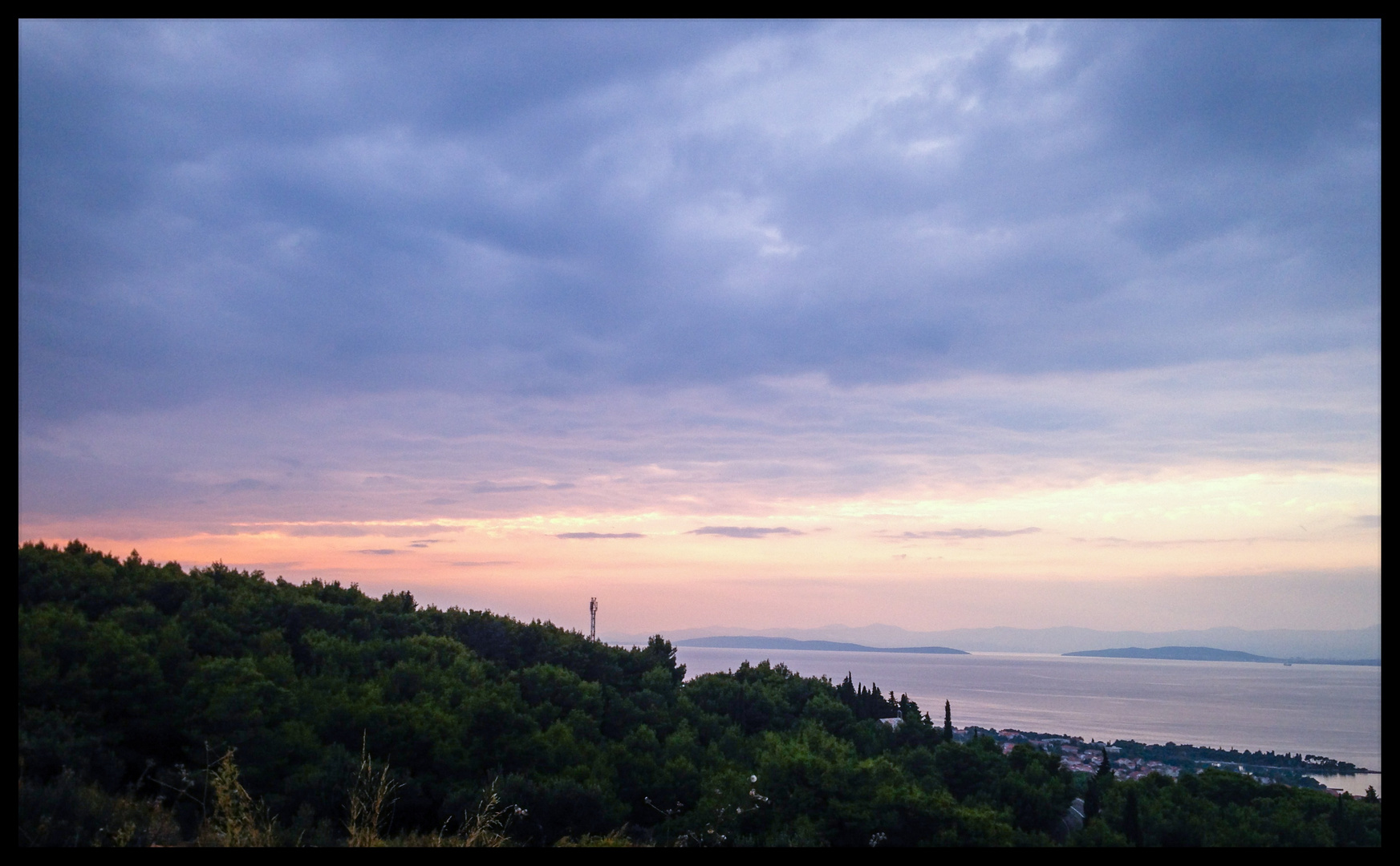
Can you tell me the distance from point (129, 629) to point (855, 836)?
835 cm

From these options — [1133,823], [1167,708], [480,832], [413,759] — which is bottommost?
[1167,708]

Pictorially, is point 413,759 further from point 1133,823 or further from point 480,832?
point 1133,823

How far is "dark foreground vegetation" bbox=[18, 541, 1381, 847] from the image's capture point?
661cm

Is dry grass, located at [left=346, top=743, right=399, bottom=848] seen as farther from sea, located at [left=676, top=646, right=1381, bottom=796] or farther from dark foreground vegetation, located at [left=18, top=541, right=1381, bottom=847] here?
sea, located at [left=676, top=646, right=1381, bottom=796]

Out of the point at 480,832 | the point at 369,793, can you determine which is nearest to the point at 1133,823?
the point at 480,832

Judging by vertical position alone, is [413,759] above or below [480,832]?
below

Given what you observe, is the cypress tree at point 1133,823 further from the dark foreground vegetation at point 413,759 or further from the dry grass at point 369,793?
the dry grass at point 369,793

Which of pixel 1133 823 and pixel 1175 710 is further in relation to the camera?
pixel 1175 710

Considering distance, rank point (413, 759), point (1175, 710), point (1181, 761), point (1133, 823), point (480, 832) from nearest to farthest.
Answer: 1. point (480, 832)
2. point (1133, 823)
3. point (413, 759)
4. point (1181, 761)
5. point (1175, 710)

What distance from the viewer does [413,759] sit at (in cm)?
938

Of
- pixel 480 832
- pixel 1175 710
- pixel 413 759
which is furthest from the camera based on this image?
pixel 1175 710

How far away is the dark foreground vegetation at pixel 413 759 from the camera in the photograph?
21.7 feet

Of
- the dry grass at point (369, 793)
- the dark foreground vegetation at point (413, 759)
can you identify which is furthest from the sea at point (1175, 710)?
the dry grass at point (369, 793)
